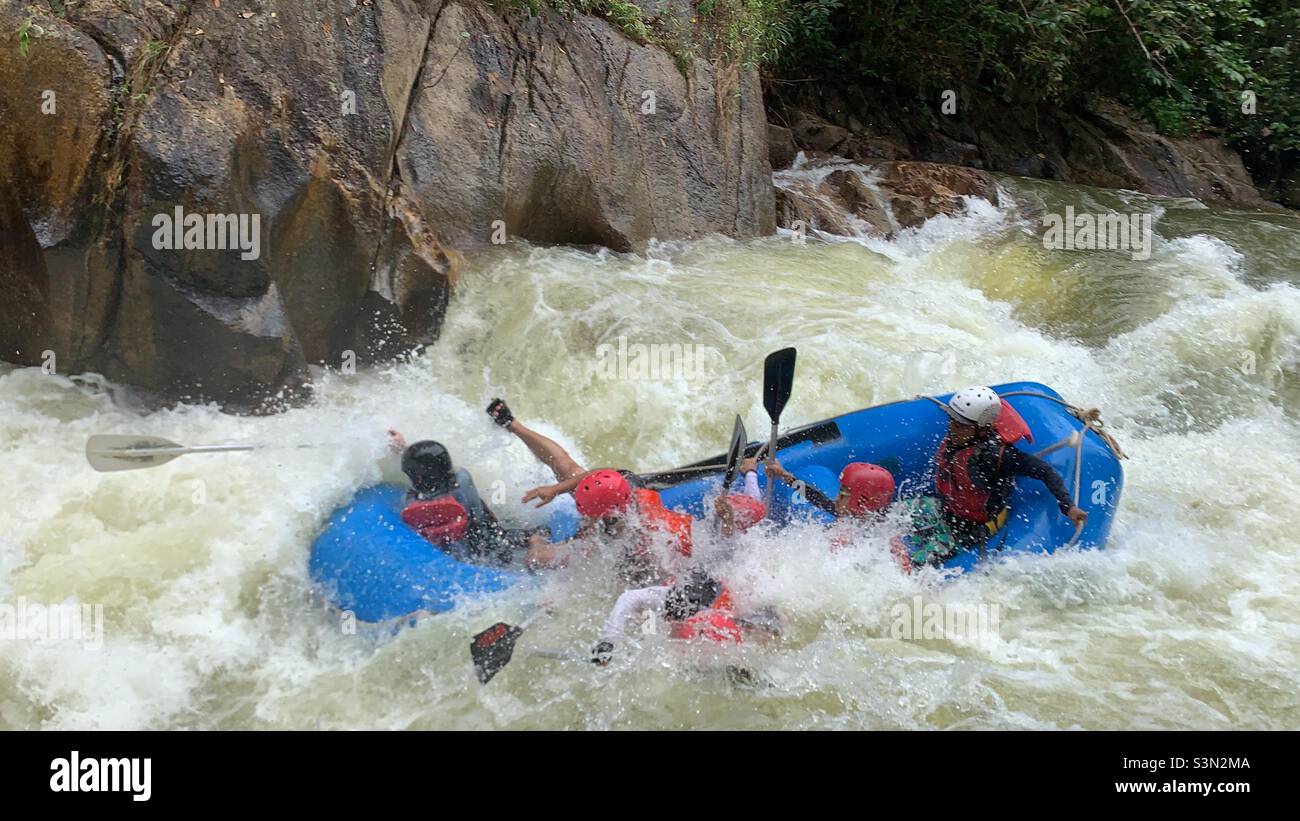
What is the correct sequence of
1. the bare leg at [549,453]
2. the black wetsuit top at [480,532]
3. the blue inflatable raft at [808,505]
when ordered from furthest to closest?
1. the bare leg at [549,453]
2. the black wetsuit top at [480,532]
3. the blue inflatable raft at [808,505]

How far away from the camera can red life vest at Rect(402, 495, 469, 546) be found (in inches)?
160

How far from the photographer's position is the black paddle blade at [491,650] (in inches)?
125

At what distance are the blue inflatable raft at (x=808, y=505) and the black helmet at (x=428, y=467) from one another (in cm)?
15

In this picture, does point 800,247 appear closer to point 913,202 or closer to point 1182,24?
point 913,202

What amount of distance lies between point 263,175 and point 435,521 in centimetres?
186

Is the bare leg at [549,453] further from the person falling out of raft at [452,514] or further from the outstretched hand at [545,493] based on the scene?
the person falling out of raft at [452,514]

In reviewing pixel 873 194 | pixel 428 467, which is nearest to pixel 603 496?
pixel 428 467

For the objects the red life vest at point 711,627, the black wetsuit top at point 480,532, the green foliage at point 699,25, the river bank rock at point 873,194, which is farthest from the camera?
the river bank rock at point 873,194

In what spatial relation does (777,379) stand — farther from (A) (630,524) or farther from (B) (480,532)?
(B) (480,532)

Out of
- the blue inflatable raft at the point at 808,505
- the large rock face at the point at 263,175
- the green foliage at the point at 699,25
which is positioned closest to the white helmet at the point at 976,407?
the blue inflatable raft at the point at 808,505

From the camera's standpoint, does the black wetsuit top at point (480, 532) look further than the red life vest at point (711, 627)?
Yes

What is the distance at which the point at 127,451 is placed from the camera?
13.2ft

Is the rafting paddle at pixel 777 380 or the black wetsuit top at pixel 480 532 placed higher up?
the rafting paddle at pixel 777 380

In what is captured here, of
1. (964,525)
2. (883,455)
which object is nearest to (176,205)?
(883,455)
